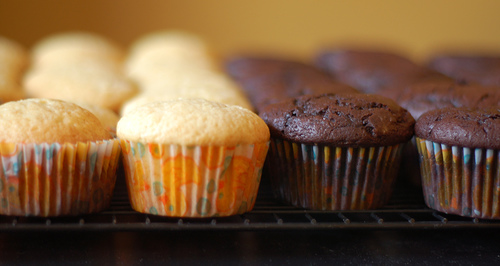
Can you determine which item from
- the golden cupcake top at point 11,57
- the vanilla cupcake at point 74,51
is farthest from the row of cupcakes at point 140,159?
the vanilla cupcake at point 74,51

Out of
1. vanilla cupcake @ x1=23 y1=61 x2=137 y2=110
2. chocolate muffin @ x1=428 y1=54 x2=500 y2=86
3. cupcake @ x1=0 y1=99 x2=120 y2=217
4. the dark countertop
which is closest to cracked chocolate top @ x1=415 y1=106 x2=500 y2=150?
the dark countertop

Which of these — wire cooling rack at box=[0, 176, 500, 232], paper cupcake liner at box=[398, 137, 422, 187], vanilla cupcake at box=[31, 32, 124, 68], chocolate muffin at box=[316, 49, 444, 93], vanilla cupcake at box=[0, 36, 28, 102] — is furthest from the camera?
vanilla cupcake at box=[31, 32, 124, 68]

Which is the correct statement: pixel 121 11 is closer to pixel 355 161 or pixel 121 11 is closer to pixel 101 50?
pixel 101 50

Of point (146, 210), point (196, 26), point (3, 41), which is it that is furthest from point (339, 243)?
point (196, 26)

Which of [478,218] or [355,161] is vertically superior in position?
[355,161]

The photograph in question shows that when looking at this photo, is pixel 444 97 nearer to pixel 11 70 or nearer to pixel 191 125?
pixel 191 125

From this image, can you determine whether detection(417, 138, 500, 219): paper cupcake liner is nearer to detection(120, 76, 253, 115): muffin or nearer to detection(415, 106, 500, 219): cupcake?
detection(415, 106, 500, 219): cupcake

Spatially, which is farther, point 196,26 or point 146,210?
point 196,26
